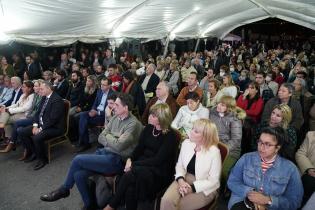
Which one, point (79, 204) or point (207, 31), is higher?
point (207, 31)

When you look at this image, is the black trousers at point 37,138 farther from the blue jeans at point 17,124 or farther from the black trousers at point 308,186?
the black trousers at point 308,186

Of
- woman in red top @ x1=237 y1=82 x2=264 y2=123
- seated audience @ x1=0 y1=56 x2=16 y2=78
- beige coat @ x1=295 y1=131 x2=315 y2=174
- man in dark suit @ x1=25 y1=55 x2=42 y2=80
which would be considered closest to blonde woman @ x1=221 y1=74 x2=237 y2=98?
woman in red top @ x1=237 y1=82 x2=264 y2=123

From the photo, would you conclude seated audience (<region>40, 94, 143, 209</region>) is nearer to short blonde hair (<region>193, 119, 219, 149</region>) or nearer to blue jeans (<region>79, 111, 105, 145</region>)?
short blonde hair (<region>193, 119, 219, 149</region>)

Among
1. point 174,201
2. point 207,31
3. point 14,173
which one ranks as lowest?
point 14,173

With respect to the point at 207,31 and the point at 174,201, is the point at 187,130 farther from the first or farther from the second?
the point at 207,31

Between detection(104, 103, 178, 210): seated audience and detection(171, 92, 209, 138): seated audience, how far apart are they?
917mm

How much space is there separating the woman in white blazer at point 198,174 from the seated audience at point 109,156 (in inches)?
31.7

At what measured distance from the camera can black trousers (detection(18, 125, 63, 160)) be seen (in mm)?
4598

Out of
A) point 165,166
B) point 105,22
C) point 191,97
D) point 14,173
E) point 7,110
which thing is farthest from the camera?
point 105,22

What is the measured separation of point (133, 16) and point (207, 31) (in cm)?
841

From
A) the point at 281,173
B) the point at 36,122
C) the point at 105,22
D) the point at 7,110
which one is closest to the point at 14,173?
the point at 36,122

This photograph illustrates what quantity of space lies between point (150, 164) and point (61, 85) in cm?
416

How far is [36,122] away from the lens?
5.03m

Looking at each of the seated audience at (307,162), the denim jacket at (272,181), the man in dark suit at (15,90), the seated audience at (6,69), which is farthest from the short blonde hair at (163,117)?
the seated audience at (6,69)
